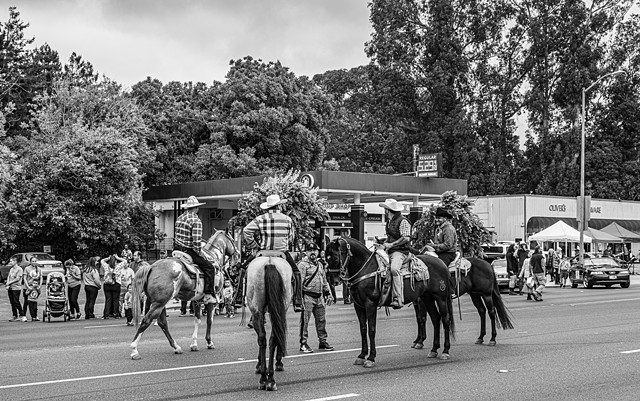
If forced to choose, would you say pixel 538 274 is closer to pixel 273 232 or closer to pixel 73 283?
pixel 73 283

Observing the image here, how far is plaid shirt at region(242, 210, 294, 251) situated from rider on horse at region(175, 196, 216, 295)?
2790 millimetres

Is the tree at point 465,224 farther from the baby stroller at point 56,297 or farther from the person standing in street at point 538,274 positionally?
the baby stroller at point 56,297

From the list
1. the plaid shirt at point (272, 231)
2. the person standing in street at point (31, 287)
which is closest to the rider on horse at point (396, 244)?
the plaid shirt at point (272, 231)

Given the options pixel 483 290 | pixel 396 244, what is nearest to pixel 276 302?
pixel 396 244

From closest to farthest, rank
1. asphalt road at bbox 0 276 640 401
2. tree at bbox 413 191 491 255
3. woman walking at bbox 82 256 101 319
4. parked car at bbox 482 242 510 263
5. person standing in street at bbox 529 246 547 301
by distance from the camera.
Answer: asphalt road at bbox 0 276 640 401 < woman walking at bbox 82 256 101 319 < person standing in street at bbox 529 246 547 301 < tree at bbox 413 191 491 255 < parked car at bbox 482 242 510 263

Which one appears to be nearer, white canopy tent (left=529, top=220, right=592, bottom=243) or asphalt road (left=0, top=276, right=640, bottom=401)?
A: asphalt road (left=0, top=276, right=640, bottom=401)

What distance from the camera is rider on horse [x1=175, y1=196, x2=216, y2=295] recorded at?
14.6m

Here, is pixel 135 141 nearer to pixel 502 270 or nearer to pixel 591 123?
pixel 502 270

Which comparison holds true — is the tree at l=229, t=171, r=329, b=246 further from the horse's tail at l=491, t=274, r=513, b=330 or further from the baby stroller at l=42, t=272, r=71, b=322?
the horse's tail at l=491, t=274, r=513, b=330

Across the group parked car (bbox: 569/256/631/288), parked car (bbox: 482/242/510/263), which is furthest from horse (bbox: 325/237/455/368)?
parked car (bbox: 482/242/510/263)

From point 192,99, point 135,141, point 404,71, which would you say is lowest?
point 135,141

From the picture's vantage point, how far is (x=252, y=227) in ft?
39.3


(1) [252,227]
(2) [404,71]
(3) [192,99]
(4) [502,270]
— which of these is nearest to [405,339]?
(1) [252,227]

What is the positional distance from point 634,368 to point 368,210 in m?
40.8
